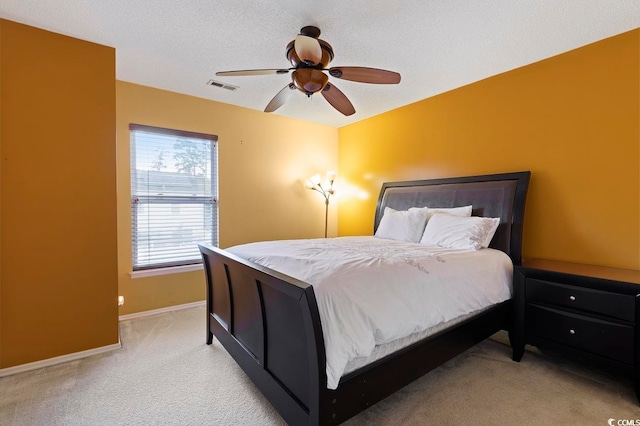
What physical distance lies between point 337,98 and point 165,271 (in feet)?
8.93

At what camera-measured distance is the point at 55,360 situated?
7.56 feet

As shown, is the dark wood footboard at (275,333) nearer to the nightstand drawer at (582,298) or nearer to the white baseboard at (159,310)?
the white baseboard at (159,310)

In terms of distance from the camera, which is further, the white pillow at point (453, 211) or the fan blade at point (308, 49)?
the white pillow at point (453, 211)

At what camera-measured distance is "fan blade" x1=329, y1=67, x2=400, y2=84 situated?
213 cm

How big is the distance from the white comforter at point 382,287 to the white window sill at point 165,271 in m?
1.52

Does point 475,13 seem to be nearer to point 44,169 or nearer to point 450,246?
point 450,246

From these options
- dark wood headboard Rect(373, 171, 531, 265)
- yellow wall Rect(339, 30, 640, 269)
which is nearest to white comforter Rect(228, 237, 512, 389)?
dark wood headboard Rect(373, 171, 531, 265)

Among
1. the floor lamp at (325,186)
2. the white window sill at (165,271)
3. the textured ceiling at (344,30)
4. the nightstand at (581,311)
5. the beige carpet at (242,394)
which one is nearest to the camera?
the beige carpet at (242,394)

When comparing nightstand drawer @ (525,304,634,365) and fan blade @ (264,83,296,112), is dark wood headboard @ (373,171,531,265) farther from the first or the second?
fan blade @ (264,83,296,112)

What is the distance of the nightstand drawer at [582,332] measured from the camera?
73.8 inches

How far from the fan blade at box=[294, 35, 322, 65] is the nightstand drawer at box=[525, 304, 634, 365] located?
245cm

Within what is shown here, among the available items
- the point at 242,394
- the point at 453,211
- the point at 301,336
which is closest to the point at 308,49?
the point at 301,336

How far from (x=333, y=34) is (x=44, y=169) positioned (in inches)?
98.4

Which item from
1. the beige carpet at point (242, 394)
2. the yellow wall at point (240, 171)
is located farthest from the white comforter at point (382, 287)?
the yellow wall at point (240, 171)
